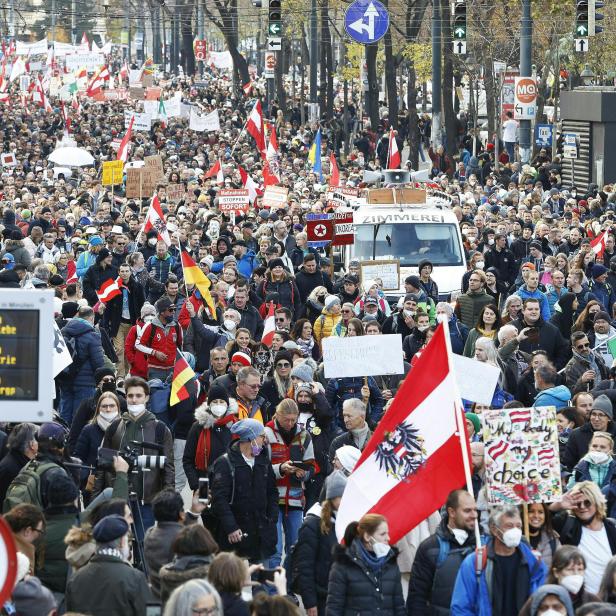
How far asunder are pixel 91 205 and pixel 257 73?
249 feet

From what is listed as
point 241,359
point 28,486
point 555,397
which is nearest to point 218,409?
point 28,486

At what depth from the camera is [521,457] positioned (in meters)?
8.66

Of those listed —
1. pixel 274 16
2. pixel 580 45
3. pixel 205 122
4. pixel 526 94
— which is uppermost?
pixel 274 16

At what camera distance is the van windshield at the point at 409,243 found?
2131cm

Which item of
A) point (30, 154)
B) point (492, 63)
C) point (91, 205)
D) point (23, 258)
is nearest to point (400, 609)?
point (23, 258)

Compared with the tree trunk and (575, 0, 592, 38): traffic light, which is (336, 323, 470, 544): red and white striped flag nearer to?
(575, 0, 592, 38): traffic light

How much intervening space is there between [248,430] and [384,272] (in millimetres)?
9511

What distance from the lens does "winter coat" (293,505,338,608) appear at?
8.92 meters

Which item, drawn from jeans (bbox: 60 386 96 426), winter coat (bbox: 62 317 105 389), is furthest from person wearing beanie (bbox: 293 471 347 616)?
jeans (bbox: 60 386 96 426)

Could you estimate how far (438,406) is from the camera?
8.32 m

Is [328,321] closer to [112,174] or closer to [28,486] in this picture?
[28,486]

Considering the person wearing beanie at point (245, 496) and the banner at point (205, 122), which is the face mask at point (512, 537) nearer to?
the person wearing beanie at point (245, 496)

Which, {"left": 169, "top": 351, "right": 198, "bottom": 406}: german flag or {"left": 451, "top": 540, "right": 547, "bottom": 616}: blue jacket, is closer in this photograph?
{"left": 451, "top": 540, "right": 547, "bottom": 616}: blue jacket

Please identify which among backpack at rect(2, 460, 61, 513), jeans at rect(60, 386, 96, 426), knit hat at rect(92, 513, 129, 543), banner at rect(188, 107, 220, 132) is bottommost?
jeans at rect(60, 386, 96, 426)
